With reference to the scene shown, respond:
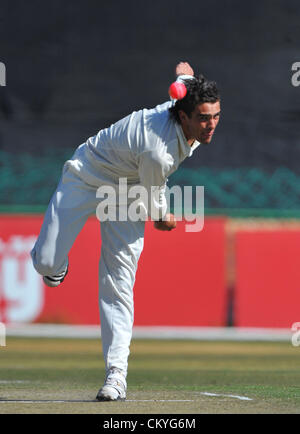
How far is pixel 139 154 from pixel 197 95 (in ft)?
1.39

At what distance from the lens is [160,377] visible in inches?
309

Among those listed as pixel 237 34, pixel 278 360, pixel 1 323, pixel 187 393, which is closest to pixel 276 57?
pixel 237 34

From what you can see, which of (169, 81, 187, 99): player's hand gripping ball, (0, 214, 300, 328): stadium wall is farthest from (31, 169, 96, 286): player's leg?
(0, 214, 300, 328): stadium wall

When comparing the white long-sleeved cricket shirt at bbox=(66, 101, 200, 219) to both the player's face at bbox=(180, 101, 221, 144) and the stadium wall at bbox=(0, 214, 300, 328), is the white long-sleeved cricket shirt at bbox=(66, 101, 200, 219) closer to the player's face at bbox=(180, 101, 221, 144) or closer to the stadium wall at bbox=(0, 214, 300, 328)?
the player's face at bbox=(180, 101, 221, 144)

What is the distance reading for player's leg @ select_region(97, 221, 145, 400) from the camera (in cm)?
571

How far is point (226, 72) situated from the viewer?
Result: 52.0 ft

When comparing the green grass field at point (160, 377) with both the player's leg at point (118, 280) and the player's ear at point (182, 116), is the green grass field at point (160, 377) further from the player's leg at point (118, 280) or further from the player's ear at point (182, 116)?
the player's ear at point (182, 116)

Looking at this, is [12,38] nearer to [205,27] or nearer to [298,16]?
[205,27]

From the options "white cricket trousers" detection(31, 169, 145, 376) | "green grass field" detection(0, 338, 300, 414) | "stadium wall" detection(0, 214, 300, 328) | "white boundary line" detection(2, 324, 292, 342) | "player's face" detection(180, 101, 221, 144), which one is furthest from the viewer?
"stadium wall" detection(0, 214, 300, 328)

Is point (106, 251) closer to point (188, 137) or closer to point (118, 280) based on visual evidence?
point (118, 280)

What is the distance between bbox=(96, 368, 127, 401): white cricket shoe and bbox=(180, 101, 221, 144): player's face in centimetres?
130

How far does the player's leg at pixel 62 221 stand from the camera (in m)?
5.68

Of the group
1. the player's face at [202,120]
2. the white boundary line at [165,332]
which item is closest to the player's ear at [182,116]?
the player's face at [202,120]

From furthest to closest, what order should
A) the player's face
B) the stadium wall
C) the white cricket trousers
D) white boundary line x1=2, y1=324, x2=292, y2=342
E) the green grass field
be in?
the stadium wall, white boundary line x1=2, y1=324, x2=292, y2=342, the white cricket trousers, the player's face, the green grass field
